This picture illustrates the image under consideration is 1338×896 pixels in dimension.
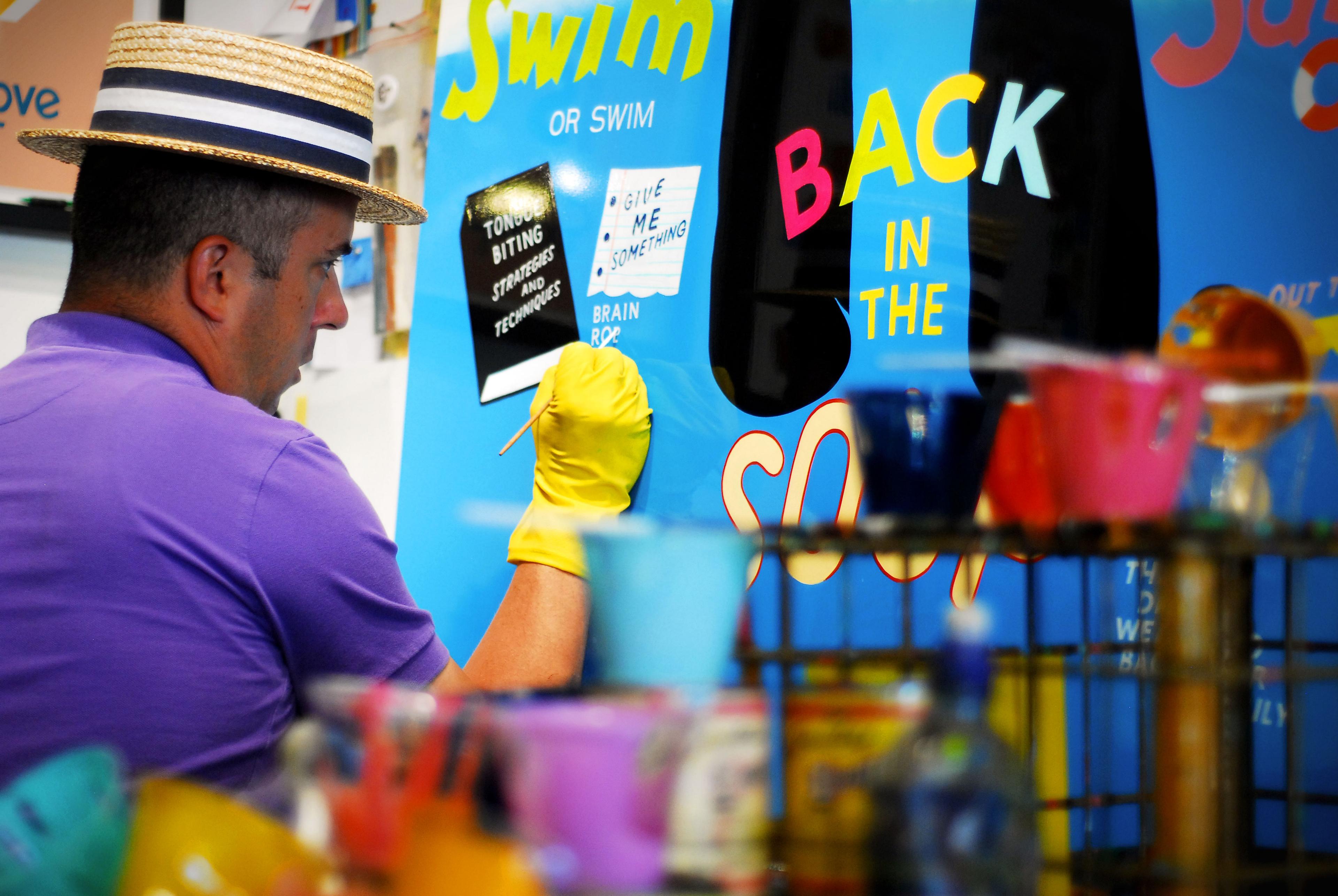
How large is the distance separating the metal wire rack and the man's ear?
0.95 metres

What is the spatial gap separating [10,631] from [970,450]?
0.96 meters

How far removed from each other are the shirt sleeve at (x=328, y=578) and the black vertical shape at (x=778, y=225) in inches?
21.1

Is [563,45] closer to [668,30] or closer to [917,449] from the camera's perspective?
[668,30]

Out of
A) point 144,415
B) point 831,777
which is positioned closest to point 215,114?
point 144,415

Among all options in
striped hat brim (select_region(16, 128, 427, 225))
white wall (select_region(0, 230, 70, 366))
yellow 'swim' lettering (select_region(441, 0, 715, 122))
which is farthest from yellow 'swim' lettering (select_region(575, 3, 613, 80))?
white wall (select_region(0, 230, 70, 366))

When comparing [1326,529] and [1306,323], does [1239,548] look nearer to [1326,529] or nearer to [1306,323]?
→ [1326,529]

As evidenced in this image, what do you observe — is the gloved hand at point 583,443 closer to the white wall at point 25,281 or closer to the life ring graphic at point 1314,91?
the life ring graphic at point 1314,91

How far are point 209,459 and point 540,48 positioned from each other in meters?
0.94

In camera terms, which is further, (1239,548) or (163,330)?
(163,330)

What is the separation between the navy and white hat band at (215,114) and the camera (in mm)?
1422

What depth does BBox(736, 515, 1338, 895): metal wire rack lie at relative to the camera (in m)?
0.65

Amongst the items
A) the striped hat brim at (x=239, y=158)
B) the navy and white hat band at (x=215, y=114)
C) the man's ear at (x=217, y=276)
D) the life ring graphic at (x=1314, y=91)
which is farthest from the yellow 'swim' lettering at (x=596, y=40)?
the life ring graphic at (x=1314, y=91)

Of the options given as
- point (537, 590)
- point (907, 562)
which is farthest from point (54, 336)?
point (907, 562)

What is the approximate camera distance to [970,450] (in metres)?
0.78
